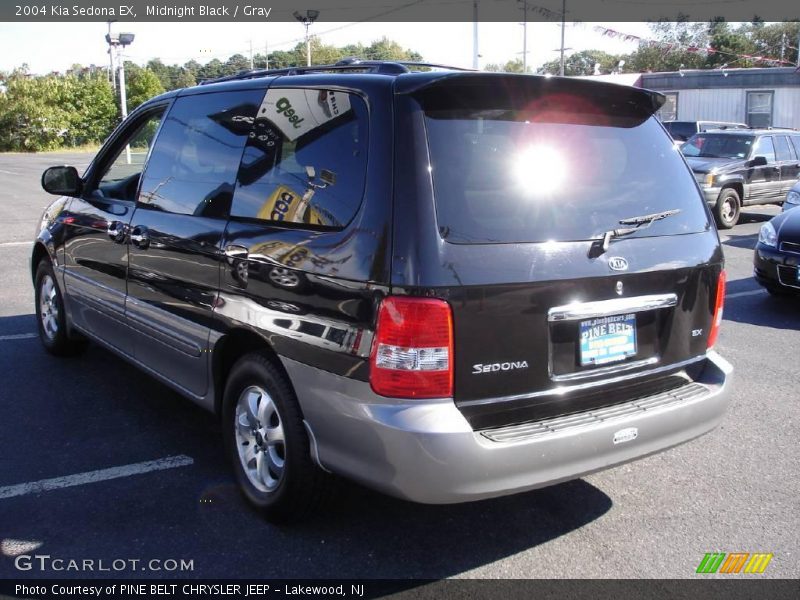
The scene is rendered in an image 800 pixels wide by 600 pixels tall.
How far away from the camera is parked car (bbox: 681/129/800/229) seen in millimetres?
14695

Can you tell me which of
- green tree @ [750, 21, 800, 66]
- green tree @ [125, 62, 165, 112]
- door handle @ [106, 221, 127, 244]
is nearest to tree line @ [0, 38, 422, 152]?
green tree @ [125, 62, 165, 112]

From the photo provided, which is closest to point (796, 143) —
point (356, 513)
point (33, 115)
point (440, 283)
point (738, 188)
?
point (738, 188)

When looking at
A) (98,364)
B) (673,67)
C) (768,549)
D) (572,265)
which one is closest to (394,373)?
(572,265)

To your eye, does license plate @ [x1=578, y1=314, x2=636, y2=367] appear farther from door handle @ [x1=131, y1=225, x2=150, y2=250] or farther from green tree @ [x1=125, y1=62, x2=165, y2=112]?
green tree @ [x1=125, y1=62, x2=165, y2=112]

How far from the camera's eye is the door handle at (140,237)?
14.3 feet

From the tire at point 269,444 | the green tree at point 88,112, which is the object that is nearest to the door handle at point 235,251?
the tire at point 269,444

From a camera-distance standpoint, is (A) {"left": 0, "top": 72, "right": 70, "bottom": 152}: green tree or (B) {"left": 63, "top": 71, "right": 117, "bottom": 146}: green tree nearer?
(A) {"left": 0, "top": 72, "right": 70, "bottom": 152}: green tree

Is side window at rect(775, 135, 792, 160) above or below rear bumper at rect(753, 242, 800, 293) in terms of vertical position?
above

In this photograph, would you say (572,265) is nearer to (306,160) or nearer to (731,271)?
(306,160)

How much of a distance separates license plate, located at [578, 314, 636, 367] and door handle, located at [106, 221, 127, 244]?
281cm

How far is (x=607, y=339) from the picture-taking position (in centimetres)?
323

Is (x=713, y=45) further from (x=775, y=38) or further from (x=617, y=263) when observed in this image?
(x=617, y=263)

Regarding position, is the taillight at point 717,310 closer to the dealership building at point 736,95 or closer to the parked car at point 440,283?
the parked car at point 440,283

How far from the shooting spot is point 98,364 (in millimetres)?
5902
